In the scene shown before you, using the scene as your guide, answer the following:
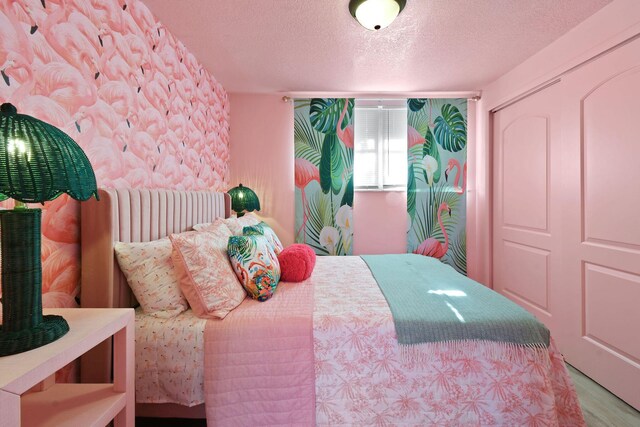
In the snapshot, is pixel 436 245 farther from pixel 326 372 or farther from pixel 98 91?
pixel 98 91

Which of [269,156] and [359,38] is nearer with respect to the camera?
[359,38]

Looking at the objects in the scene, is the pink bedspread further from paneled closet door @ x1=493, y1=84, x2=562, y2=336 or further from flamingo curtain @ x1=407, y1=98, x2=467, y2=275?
flamingo curtain @ x1=407, y1=98, x2=467, y2=275

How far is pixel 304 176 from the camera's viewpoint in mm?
3307

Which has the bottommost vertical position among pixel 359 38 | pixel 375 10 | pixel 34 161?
pixel 34 161

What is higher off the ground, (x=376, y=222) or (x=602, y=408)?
(x=376, y=222)

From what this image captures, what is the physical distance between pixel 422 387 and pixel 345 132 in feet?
8.91

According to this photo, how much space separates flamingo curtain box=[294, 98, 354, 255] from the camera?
3.30m

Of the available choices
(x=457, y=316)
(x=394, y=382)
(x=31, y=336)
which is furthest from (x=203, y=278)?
(x=457, y=316)

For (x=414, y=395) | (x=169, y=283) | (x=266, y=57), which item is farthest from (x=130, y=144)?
(x=414, y=395)

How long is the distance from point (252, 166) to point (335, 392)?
8.65 feet

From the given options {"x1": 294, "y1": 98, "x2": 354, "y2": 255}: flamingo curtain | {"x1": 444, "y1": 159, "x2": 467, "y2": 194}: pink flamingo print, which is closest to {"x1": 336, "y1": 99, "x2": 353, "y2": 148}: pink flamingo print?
{"x1": 294, "y1": 98, "x2": 354, "y2": 255}: flamingo curtain

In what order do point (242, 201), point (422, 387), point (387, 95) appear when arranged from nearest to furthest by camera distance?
1. point (422, 387)
2. point (242, 201)
3. point (387, 95)

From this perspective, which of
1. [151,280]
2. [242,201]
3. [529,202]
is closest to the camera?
[151,280]

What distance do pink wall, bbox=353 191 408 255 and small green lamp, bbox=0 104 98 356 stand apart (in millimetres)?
2797
